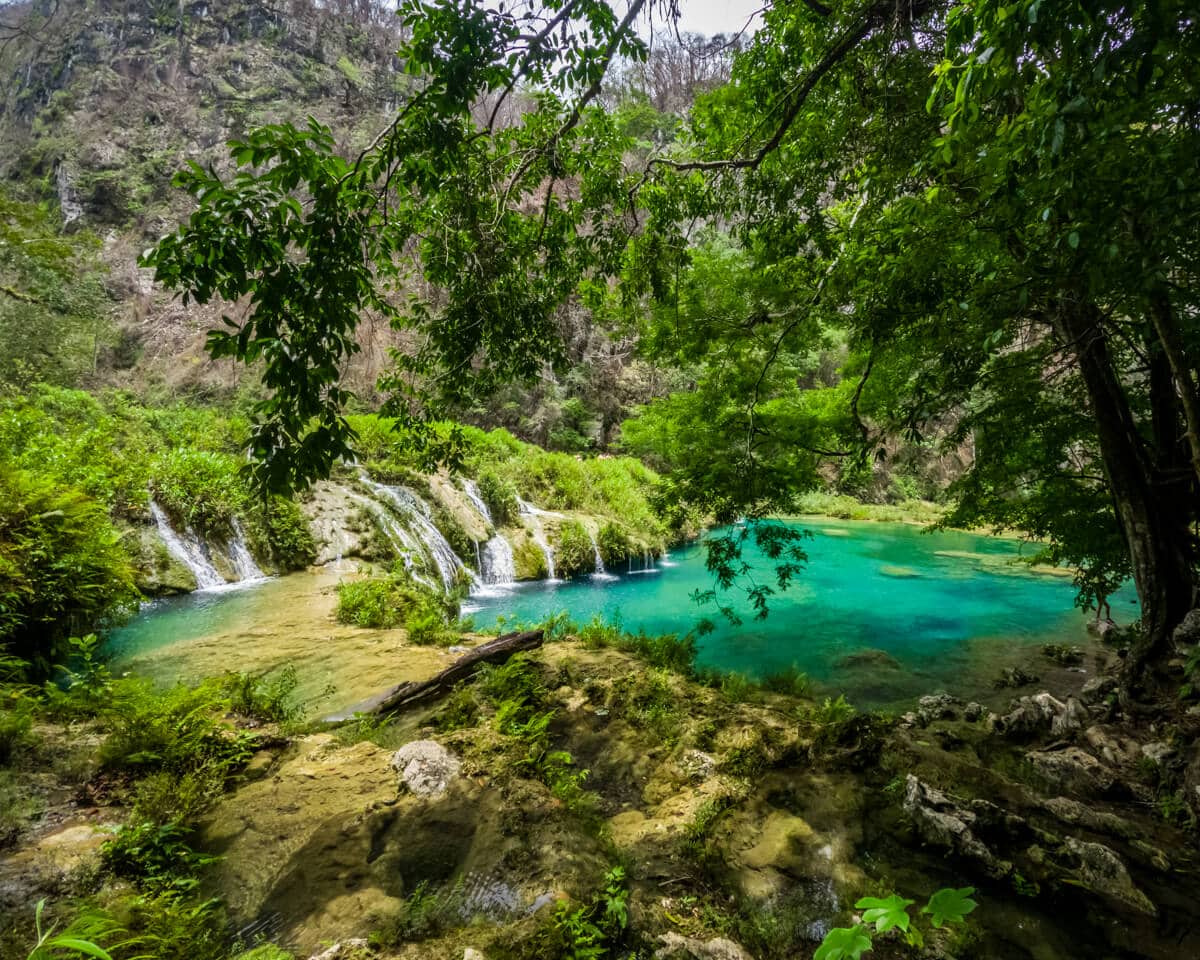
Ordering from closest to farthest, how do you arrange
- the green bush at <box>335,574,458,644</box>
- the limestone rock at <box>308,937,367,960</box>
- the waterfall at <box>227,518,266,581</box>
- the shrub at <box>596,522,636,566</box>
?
the limestone rock at <box>308,937,367,960</box>, the green bush at <box>335,574,458,644</box>, the waterfall at <box>227,518,266,581</box>, the shrub at <box>596,522,636,566</box>

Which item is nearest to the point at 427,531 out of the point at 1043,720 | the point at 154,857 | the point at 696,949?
the point at 154,857

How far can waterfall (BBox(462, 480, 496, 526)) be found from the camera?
547 inches

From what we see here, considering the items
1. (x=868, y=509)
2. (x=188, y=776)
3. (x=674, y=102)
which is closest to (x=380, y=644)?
(x=188, y=776)

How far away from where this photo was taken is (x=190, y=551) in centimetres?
951

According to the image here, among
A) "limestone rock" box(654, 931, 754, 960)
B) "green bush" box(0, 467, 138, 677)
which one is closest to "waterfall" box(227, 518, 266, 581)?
"green bush" box(0, 467, 138, 677)

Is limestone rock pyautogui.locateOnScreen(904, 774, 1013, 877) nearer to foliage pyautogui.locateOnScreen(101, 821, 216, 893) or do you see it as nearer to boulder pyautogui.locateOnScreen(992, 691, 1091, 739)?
boulder pyautogui.locateOnScreen(992, 691, 1091, 739)

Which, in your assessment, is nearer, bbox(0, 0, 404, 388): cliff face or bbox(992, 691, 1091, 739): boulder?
bbox(992, 691, 1091, 739): boulder

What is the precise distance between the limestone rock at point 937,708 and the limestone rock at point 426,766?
15.7 feet

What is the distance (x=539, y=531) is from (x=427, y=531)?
3.28 m

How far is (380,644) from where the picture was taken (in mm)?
6637

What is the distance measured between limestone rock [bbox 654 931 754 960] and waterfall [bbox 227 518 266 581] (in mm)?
10261

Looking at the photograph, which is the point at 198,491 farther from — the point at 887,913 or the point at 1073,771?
the point at 1073,771

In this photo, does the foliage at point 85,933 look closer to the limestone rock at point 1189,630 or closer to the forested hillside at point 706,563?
the forested hillside at point 706,563

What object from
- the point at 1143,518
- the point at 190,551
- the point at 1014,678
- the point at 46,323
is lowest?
the point at 1014,678
